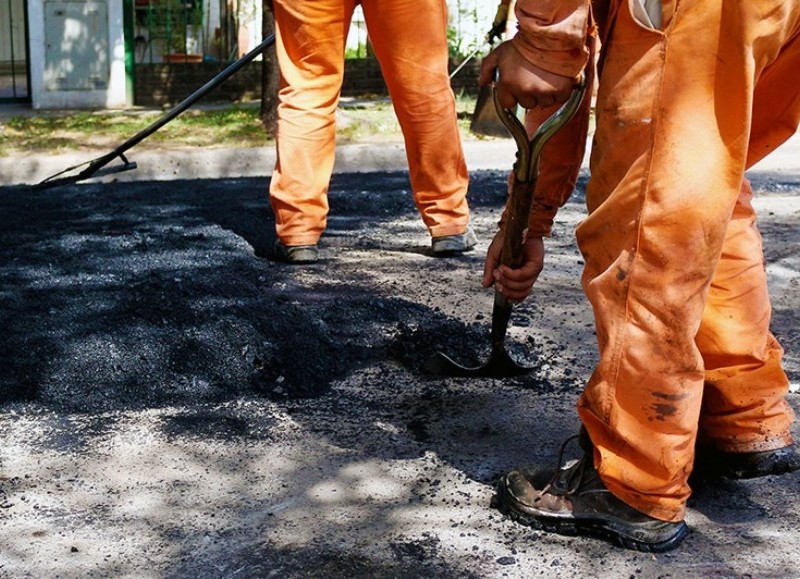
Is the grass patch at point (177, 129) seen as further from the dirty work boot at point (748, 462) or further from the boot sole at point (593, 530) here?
the boot sole at point (593, 530)

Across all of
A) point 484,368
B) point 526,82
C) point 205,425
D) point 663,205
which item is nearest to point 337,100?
point 484,368

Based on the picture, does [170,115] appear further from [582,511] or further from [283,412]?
[582,511]

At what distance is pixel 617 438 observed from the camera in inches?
99.0

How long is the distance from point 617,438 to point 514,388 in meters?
1.08

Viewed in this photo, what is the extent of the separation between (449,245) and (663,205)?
285 centimetres

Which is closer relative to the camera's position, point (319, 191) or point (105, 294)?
point (105, 294)

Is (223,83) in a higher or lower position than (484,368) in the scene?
lower

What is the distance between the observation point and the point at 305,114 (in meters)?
5.12

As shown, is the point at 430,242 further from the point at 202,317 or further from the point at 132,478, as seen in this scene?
the point at 132,478

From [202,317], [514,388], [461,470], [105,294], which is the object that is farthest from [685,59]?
[105,294]

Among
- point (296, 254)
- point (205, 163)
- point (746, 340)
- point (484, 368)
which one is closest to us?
point (746, 340)

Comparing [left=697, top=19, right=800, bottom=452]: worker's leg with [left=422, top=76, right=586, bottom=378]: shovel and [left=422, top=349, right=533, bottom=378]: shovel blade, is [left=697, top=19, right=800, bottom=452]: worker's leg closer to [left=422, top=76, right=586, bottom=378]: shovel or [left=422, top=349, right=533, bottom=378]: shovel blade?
[left=422, top=76, right=586, bottom=378]: shovel

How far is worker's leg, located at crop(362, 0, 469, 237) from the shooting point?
16.3 feet

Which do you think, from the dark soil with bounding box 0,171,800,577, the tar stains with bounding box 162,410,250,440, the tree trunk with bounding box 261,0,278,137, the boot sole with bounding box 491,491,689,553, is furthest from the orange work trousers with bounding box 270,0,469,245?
the tree trunk with bounding box 261,0,278,137
